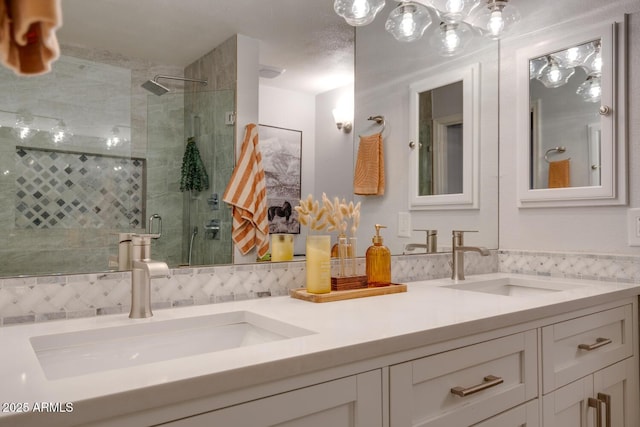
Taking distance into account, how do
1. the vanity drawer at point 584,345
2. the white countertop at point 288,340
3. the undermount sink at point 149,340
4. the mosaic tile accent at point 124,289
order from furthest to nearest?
the vanity drawer at point 584,345, the mosaic tile accent at point 124,289, the undermount sink at point 149,340, the white countertop at point 288,340

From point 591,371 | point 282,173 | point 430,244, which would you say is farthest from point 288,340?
point 430,244

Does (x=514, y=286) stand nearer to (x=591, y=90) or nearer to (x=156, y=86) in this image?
(x=591, y=90)

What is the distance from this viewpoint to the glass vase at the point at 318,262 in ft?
4.40

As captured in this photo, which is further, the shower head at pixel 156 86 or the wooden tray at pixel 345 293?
the wooden tray at pixel 345 293

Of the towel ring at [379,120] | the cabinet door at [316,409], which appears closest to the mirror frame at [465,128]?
the towel ring at [379,120]

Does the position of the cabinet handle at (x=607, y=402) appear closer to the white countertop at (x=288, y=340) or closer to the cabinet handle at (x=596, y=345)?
the cabinet handle at (x=596, y=345)

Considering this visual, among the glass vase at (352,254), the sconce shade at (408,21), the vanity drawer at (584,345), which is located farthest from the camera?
the sconce shade at (408,21)

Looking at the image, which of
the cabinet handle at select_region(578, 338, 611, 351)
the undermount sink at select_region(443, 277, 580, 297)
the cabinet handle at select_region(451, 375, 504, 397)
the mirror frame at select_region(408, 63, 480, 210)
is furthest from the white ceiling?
the cabinet handle at select_region(578, 338, 611, 351)

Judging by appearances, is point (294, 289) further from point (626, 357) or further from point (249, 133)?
point (626, 357)

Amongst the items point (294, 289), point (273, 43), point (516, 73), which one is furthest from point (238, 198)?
point (516, 73)

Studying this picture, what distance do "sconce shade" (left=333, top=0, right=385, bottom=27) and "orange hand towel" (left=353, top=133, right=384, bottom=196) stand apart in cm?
41

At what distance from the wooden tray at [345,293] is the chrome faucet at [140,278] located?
1.40 ft

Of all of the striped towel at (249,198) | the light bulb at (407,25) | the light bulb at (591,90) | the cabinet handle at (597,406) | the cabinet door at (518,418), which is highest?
the light bulb at (407,25)

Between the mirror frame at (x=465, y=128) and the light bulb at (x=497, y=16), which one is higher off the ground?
the light bulb at (x=497, y=16)
